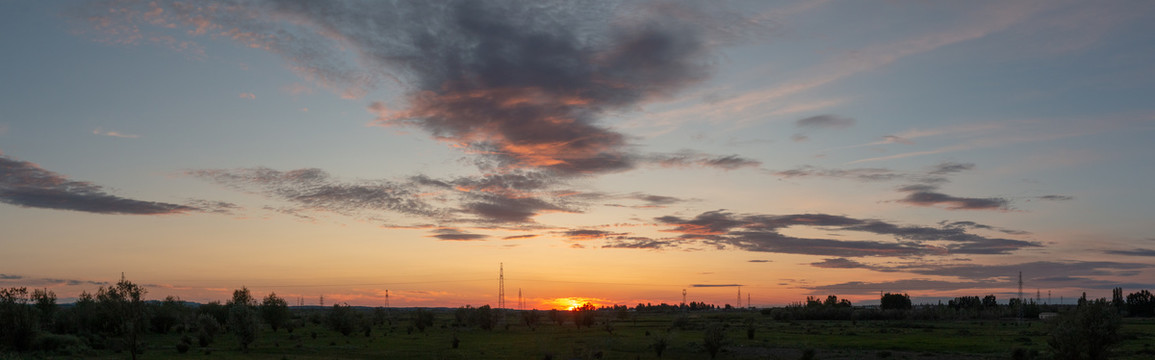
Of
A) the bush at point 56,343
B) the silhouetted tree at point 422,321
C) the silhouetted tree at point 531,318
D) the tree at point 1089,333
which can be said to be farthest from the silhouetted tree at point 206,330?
the tree at point 1089,333

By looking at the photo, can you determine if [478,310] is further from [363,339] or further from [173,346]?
[173,346]

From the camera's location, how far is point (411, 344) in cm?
8944

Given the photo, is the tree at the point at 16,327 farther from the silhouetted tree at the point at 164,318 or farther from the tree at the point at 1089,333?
the tree at the point at 1089,333

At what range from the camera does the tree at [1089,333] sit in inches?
1893

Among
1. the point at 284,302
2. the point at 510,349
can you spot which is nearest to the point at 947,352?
the point at 510,349

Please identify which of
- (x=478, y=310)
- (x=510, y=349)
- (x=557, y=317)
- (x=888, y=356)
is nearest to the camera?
(x=888, y=356)

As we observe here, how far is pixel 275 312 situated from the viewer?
5054 inches

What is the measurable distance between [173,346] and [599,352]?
162 ft

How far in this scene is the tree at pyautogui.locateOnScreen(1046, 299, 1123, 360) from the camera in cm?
4809

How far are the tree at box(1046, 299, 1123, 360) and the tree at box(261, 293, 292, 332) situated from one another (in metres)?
116

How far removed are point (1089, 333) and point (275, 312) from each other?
121 metres

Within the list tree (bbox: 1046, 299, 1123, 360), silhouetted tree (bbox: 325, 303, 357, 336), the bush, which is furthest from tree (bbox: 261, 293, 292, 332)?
tree (bbox: 1046, 299, 1123, 360)

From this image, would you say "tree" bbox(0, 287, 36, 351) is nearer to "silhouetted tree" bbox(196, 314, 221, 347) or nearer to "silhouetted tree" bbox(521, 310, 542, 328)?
"silhouetted tree" bbox(196, 314, 221, 347)

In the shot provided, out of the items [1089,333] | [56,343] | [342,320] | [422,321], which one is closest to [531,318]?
[422,321]
